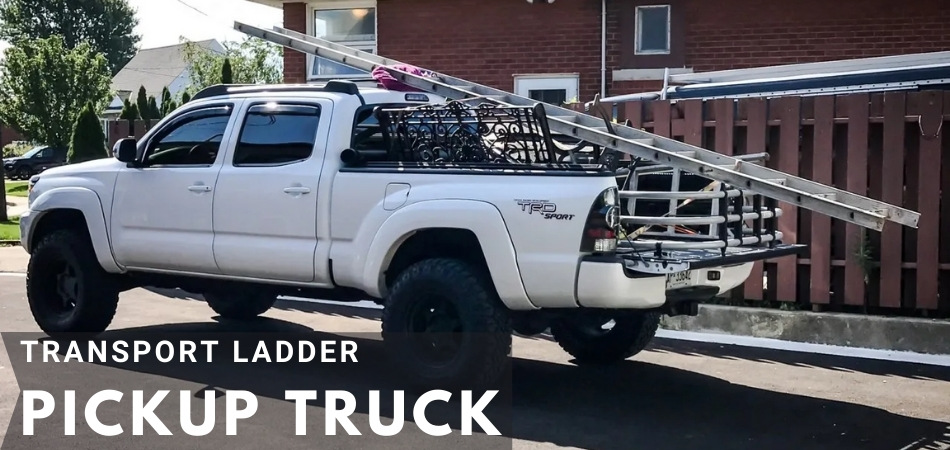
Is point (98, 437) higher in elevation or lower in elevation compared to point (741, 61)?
lower

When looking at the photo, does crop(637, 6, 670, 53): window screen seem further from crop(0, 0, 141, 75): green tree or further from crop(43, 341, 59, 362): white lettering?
crop(0, 0, 141, 75): green tree

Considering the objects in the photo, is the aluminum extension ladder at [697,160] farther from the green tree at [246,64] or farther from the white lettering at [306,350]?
the green tree at [246,64]

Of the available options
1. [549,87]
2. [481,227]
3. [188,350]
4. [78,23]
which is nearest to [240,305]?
[188,350]

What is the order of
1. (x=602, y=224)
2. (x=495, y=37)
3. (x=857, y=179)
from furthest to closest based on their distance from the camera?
(x=495, y=37) → (x=857, y=179) → (x=602, y=224)

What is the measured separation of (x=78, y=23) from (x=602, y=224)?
87.9 meters

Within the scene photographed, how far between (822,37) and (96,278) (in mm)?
9402

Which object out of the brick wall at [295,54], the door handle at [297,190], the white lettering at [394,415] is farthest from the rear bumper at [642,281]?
the brick wall at [295,54]

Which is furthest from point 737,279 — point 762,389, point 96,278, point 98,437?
point 96,278

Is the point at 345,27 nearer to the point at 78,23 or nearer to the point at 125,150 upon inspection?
the point at 125,150

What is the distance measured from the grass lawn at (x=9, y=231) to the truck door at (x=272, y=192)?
10639mm

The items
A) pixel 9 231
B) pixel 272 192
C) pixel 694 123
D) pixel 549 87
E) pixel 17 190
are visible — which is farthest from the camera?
pixel 17 190

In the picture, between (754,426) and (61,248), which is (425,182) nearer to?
(754,426)

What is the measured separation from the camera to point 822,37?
1412cm

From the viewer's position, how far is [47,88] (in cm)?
4694
